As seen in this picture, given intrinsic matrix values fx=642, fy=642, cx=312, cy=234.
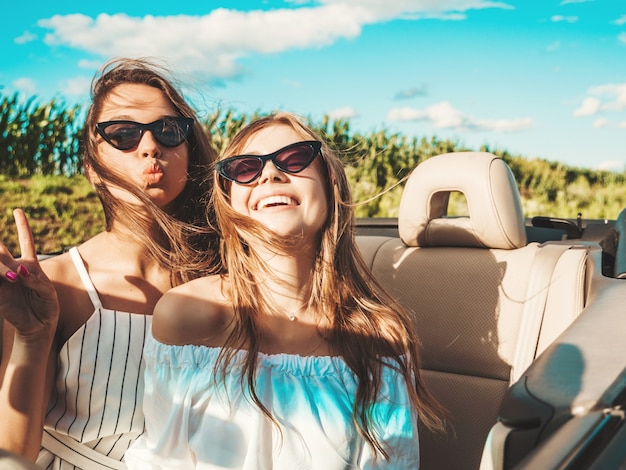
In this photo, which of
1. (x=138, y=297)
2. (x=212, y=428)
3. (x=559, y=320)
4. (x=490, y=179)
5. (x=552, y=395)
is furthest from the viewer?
(x=490, y=179)

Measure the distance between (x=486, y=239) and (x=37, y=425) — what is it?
1.72 metres

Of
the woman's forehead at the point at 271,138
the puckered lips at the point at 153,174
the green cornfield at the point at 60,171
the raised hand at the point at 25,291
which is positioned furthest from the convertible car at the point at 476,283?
the green cornfield at the point at 60,171

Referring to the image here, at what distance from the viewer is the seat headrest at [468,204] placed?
2488mm

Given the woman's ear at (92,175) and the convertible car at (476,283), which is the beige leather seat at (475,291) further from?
the woman's ear at (92,175)

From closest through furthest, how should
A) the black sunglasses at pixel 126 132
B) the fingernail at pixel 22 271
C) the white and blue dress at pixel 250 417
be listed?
the fingernail at pixel 22 271, the white and blue dress at pixel 250 417, the black sunglasses at pixel 126 132

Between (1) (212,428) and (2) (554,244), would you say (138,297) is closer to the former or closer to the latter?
(1) (212,428)

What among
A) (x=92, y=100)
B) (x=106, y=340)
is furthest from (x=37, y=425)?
(x=92, y=100)

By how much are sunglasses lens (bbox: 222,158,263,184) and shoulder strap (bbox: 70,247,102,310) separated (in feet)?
1.70

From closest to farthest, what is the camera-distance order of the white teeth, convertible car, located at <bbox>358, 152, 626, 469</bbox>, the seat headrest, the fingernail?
the fingernail < the white teeth < convertible car, located at <bbox>358, 152, 626, 469</bbox> < the seat headrest

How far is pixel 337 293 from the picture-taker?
1.97m

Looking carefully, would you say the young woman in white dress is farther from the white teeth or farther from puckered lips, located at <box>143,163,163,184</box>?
puckered lips, located at <box>143,163,163,184</box>

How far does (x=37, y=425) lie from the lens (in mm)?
1706

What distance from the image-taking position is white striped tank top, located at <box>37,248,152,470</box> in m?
1.80

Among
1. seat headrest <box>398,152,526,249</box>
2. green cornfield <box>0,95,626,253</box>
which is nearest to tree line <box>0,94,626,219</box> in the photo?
green cornfield <box>0,95,626,253</box>
